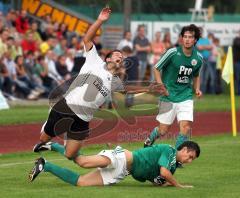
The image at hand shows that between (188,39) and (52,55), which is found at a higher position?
(188,39)

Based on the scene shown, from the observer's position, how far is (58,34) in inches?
1228

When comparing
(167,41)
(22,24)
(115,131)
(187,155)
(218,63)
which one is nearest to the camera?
(187,155)

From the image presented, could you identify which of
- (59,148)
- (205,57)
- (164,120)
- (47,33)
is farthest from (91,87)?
(205,57)

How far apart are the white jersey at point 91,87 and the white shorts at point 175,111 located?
2.45 meters

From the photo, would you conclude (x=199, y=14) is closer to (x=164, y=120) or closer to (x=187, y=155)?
(x=164, y=120)

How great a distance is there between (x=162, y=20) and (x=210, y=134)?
52.1ft

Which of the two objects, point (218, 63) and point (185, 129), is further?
point (218, 63)

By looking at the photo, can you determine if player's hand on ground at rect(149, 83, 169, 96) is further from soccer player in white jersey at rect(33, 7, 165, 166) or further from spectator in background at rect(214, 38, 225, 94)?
spectator in background at rect(214, 38, 225, 94)

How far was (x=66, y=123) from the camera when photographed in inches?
546

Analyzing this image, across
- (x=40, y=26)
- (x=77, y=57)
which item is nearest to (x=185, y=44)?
(x=77, y=57)

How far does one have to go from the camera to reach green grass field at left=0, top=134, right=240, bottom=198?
1172 centimetres

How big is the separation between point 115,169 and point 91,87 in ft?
4.62

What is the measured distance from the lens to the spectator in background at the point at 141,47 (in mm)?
30984

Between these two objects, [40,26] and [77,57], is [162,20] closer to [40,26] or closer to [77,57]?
[40,26]
